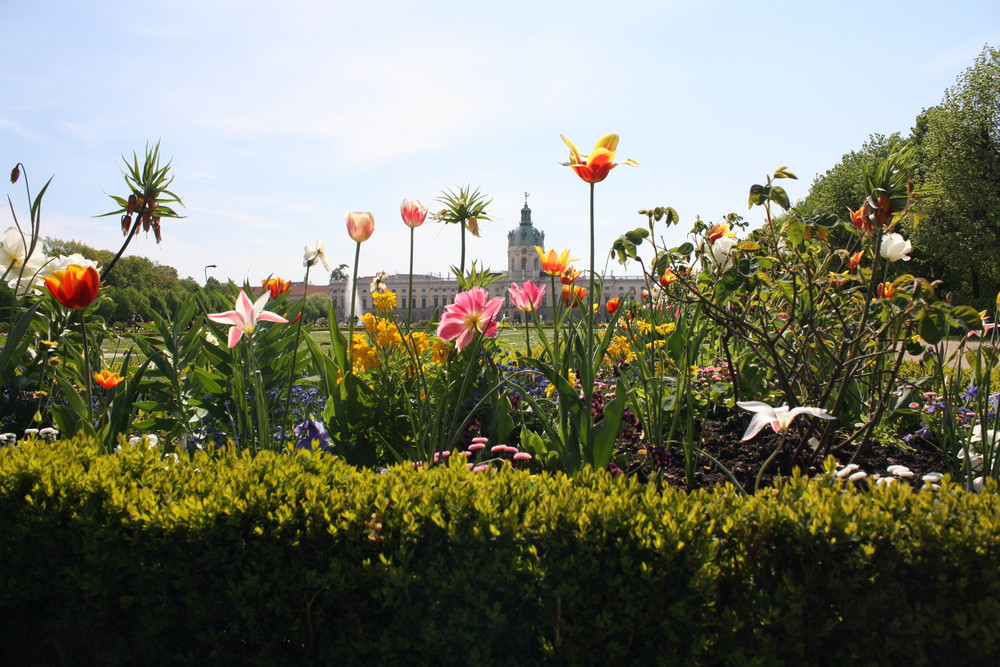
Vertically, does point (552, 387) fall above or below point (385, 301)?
below

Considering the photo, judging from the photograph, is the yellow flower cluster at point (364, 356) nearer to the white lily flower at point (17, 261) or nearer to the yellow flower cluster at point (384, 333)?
the yellow flower cluster at point (384, 333)

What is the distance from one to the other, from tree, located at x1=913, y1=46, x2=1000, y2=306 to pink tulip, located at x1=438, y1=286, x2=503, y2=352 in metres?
19.8

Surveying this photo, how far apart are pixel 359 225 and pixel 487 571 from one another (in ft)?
5.63

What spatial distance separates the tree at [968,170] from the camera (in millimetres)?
18641

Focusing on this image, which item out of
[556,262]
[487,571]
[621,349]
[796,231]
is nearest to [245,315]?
[487,571]

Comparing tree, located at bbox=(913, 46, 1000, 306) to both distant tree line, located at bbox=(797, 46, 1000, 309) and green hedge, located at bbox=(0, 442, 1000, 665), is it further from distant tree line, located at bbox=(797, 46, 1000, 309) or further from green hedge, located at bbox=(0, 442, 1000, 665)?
green hedge, located at bbox=(0, 442, 1000, 665)

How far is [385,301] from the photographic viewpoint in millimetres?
2943

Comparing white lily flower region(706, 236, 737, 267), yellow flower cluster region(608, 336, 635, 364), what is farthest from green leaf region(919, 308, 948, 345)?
yellow flower cluster region(608, 336, 635, 364)

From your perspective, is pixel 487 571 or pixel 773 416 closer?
pixel 487 571

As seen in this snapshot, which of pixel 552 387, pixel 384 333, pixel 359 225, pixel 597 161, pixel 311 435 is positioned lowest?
pixel 311 435

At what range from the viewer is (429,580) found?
1.59 m

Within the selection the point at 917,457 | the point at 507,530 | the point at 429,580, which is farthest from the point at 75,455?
the point at 917,457

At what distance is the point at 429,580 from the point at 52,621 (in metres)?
1.13

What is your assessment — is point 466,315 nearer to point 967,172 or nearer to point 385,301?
point 385,301
